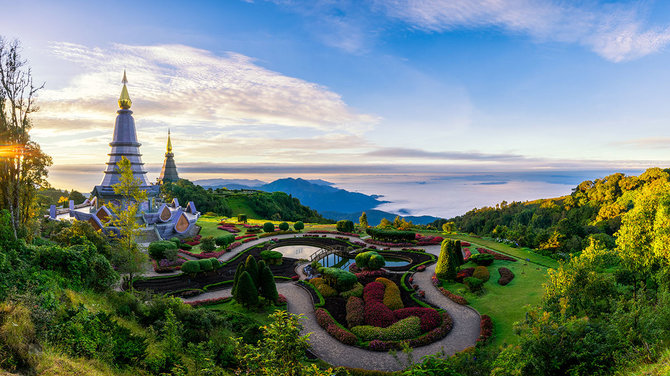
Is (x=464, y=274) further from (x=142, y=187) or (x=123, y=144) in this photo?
(x=123, y=144)

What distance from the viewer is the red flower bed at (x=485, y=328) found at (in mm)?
16250

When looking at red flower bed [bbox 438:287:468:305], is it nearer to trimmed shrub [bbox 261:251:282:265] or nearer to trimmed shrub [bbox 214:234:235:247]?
trimmed shrub [bbox 261:251:282:265]

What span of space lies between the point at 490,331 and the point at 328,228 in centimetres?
3188

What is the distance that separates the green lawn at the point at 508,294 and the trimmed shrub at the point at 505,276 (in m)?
0.26

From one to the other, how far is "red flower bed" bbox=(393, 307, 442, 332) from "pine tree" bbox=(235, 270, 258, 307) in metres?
9.09

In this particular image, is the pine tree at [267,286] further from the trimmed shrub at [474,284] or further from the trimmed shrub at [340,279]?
the trimmed shrub at [474,284]

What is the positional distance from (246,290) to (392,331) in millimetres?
9341

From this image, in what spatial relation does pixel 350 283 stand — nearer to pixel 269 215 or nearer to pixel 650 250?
pixel 650 250

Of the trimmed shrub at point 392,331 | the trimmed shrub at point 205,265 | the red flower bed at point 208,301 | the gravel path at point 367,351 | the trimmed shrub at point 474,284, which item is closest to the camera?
the gravel path at point 367,351

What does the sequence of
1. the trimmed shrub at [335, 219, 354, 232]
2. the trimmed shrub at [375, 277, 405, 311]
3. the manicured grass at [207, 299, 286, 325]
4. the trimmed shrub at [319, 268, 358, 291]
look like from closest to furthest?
the manicured grass at [207, 299, 286, 325] < the trimmed shrub at [375, 277, 405, 311] < the trimmed shrub at [319, 268, 358, 291] < the trimmed shrub at [335, 219, 354, 232]

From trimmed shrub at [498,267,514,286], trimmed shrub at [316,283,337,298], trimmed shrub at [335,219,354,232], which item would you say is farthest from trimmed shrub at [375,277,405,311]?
trimmed shrub at [335,219,354,232]

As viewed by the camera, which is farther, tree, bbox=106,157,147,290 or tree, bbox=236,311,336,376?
tree, bbox=106,157,147,290

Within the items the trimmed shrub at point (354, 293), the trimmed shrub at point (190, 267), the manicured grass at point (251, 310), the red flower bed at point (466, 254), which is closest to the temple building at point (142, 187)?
the trimmed shrub at point (190, 267)

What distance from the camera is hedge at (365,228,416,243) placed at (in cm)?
3703
